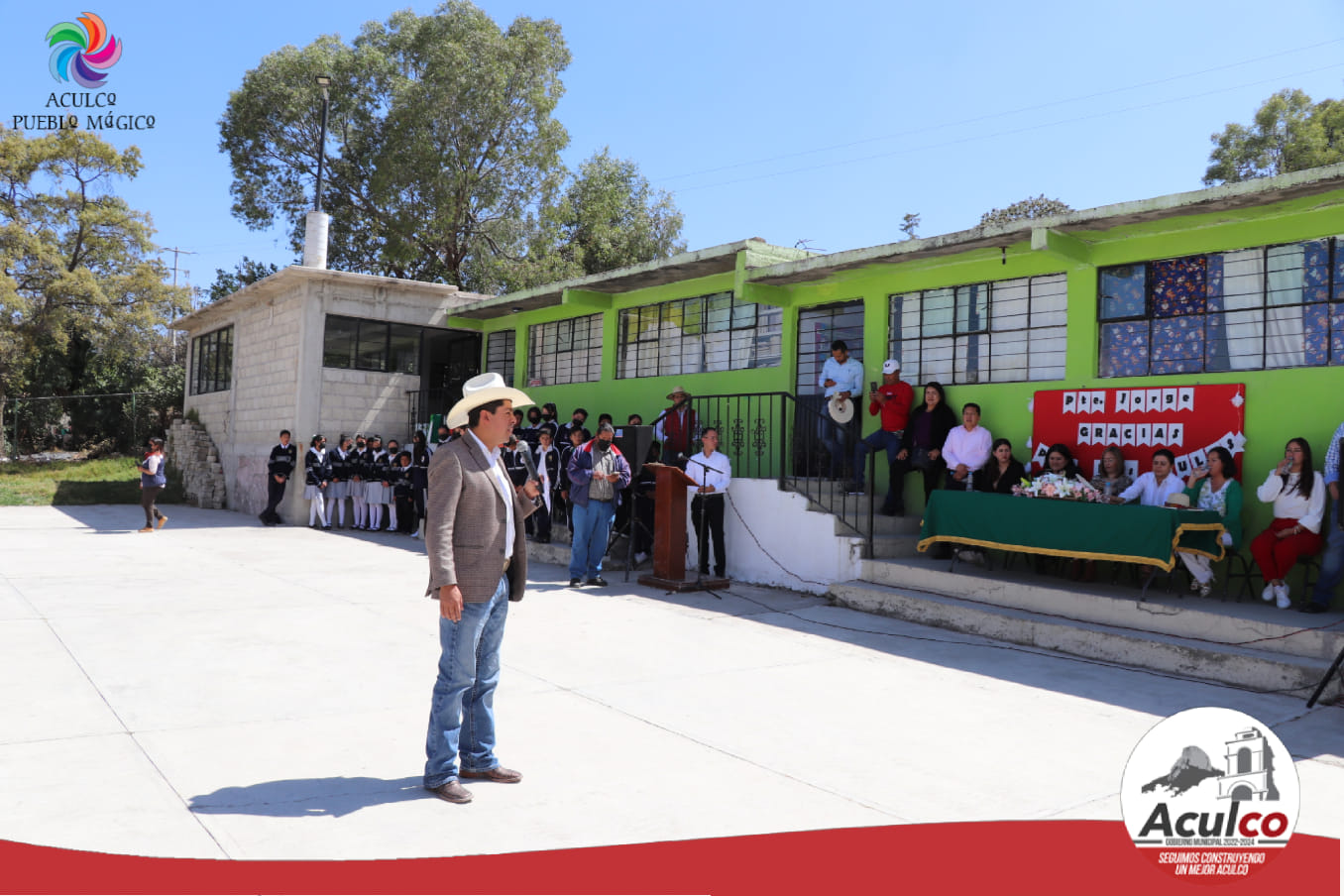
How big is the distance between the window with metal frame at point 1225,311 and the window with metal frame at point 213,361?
19307 millimetres

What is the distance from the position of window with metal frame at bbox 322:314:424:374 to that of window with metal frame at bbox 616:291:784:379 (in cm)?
540

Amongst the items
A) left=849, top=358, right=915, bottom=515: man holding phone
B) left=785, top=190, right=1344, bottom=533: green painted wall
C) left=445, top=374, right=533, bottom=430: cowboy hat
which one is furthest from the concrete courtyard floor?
left=785, top=190, right=1344, bottom=533: green painted wall

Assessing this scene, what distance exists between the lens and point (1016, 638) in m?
8.13

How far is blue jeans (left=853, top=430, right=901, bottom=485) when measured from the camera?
11172mm

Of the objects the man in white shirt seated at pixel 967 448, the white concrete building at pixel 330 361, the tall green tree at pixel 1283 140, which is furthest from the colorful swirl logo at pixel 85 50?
the tall green tree at pixel 1283 140

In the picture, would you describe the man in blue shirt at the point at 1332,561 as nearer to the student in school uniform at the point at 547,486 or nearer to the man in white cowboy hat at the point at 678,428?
the man in white cowboy hat at the point at 678,428

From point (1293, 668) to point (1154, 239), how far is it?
15.6 ft

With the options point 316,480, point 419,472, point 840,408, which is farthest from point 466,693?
point 316,480

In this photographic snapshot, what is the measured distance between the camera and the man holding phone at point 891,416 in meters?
11.2

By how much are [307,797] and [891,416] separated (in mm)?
8622

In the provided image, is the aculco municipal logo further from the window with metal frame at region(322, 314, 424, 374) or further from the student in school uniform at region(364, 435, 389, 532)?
the window with metal frame at region(322, 314, 424, 374)

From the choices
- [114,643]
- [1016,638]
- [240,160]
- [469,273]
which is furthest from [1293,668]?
[240,160]

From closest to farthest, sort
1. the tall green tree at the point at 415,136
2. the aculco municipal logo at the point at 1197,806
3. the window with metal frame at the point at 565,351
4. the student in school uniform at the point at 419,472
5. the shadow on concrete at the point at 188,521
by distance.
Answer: the aculco municipal logo at the point at 1197,806
the shadow on concrete at the point at 188,521
the student in school uniform at the point at 419,472
the window with metal frame at the point at 565,351
the tall green tree at the point at 415,136

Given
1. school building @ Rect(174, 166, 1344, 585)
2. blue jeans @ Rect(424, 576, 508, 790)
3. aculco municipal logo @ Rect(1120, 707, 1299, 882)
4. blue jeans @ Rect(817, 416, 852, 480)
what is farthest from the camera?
blue jeans @ Rect(817, 416, 852, 480)
